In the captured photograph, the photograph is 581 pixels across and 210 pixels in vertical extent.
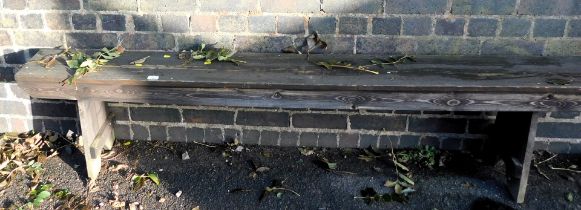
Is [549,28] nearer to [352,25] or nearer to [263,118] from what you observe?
[352,25]

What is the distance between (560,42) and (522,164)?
0.75 metres

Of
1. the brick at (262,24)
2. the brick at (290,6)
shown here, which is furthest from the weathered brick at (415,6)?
the brick at (262,24)

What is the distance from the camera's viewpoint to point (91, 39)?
322cm

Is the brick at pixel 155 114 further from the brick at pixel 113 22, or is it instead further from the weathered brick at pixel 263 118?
the brick at pixel 113 22

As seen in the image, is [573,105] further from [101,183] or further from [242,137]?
[101,183]

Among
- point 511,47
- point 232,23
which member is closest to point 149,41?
point 232,23

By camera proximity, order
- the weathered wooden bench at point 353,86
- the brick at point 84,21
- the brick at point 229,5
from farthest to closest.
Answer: the brick at point 84,21 → the brick at point 229,5 → the weathered wooden bench at point 353,86

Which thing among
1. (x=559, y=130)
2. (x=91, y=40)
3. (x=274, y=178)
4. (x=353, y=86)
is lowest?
(x=274, y=178)

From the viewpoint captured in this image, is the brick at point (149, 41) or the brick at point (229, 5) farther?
the brick at point (149, 41)

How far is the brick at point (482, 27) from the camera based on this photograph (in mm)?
2994

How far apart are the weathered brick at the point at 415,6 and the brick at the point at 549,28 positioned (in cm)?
54

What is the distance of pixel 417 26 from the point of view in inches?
119

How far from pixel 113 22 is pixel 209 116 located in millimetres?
826

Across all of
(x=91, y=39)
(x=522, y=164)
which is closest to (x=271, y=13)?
(x=91, y=39)
